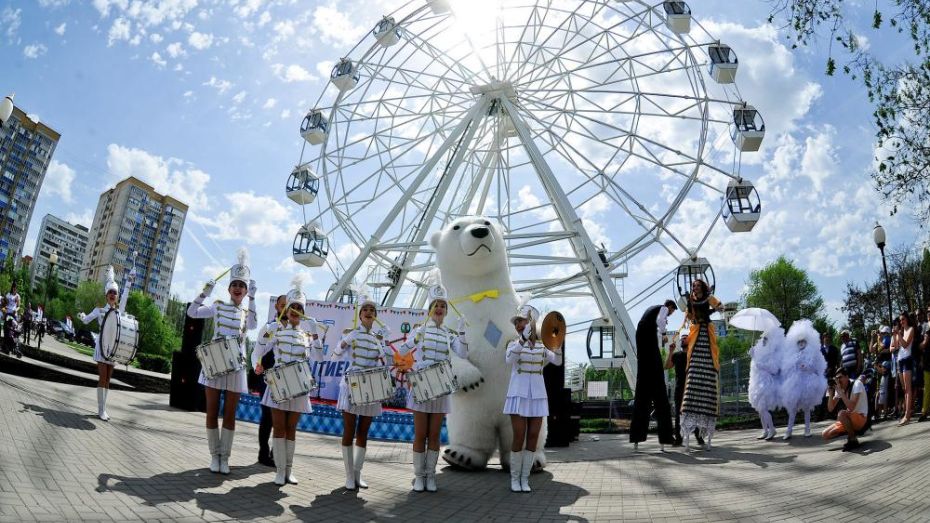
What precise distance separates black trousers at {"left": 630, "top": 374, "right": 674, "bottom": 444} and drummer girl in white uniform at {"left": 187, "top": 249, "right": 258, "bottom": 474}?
5881mm

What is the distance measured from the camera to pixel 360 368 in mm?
6238

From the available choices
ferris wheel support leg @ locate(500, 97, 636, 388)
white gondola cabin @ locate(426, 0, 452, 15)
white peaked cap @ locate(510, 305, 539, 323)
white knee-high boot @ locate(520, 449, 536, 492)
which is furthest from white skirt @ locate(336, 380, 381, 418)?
white gondola cabin @ locate(426, 0, 452, 15)

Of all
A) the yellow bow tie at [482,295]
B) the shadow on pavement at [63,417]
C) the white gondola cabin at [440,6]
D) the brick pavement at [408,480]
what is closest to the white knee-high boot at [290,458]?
the brick pavement at [408,480]

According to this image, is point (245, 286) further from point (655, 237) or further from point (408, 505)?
point (655, 237)

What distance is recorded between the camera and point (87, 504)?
13.7 feet

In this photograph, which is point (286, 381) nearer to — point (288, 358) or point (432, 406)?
point (288, 358)

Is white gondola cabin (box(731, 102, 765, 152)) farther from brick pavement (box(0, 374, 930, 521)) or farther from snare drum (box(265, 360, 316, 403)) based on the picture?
snare drum (box(265, 360, 316, 403))

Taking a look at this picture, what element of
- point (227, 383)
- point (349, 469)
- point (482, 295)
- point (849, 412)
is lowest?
point (349, 469)

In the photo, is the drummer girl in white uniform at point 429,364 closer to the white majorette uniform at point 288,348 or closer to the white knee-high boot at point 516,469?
the white knee-high boot at point 516,469

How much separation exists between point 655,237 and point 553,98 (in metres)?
5.96

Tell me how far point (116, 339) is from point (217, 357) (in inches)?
142

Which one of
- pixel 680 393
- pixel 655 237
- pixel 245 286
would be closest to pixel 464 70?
pixel 655 237

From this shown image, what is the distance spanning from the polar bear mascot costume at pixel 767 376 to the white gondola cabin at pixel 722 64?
38.7 ft

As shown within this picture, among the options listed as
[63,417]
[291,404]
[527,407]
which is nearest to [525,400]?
[527,407]
